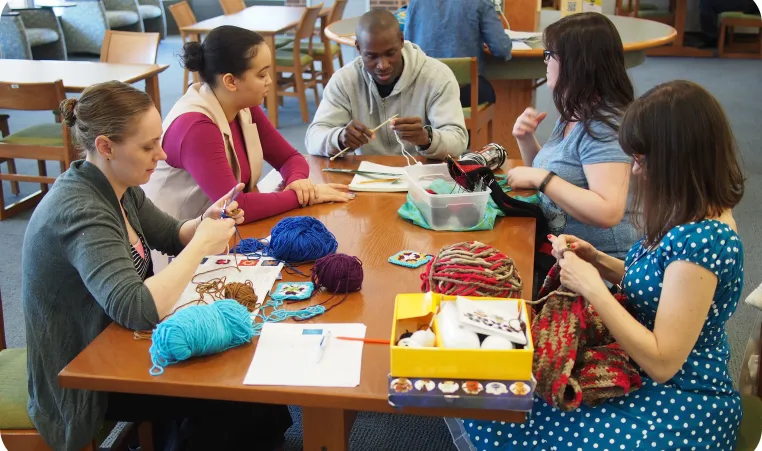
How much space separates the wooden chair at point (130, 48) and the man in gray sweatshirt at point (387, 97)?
245 cm

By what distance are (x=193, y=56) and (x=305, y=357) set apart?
1160 millimetres

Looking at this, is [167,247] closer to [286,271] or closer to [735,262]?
[286,271]

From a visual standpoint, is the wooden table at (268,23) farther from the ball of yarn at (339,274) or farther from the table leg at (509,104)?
the ball of yarn at (339,274)

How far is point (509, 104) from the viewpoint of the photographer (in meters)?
4.70

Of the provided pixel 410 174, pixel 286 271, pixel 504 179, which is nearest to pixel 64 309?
pixel 286 271

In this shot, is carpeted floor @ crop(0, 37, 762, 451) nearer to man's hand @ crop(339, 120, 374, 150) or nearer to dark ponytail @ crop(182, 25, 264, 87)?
man's hand @ crop(339, 120, 374, 150)

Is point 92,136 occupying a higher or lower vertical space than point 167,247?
higher

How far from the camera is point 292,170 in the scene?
239 cm

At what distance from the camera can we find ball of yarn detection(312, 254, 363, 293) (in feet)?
5.17

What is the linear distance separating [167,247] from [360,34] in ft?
3.68

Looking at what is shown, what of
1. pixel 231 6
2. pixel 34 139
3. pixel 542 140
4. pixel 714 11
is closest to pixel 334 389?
pixel 34 139

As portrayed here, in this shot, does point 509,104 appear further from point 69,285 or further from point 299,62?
point 69,285

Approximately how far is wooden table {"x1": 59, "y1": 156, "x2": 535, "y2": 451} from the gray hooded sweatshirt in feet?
2.85

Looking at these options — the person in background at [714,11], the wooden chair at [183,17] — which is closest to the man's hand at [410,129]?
the wooden chair at [183,17]
